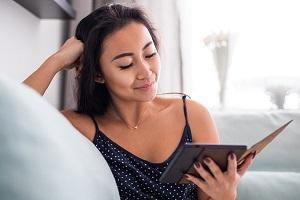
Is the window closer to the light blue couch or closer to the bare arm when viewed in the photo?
the light blue couch

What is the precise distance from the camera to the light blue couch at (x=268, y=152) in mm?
1269

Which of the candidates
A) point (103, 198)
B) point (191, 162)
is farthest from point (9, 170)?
point (191, 162)

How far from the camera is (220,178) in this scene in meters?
0.81

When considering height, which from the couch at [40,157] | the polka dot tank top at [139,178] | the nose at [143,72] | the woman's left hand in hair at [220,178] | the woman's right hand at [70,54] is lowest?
the polka dot tank top at [139,178]

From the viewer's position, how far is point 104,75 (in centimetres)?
110

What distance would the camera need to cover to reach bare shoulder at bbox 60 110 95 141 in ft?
3.59

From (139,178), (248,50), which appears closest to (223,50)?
(248,50)

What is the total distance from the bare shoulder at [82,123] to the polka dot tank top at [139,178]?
0.21 ft

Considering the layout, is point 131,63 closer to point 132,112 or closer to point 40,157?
point 132,112

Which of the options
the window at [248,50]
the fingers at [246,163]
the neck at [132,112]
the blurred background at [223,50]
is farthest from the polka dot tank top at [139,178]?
the window at [248,50]

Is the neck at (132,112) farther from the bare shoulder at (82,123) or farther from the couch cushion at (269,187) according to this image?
the couch cushion at (269,187)

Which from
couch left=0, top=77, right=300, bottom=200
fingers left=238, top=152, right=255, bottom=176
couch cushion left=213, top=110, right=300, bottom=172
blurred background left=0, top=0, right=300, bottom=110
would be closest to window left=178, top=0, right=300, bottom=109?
blurred background left=0, top=0, right=300, bottom=110

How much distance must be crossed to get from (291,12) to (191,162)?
1804 millimetres

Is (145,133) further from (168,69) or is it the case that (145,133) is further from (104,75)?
(168,69)
